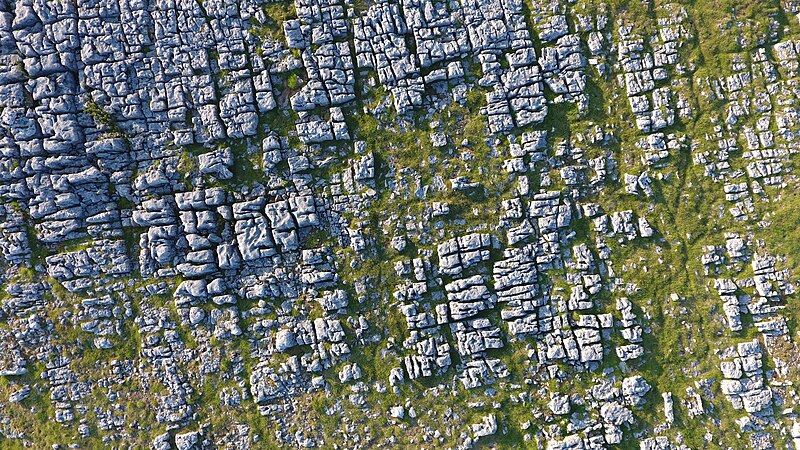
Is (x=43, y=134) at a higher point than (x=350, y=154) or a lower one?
higher

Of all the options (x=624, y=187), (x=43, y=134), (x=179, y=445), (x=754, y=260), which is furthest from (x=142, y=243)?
(x=754, y=260)

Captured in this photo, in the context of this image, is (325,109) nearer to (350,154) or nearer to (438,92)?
(350,154)

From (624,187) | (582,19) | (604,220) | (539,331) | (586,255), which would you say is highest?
(582,19)

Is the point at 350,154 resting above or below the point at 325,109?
below

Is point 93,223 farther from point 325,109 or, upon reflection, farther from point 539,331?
point 539,331

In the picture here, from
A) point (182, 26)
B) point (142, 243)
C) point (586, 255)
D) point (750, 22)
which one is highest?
point (182, 26)

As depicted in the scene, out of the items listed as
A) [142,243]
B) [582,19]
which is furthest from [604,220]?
[142,243]
